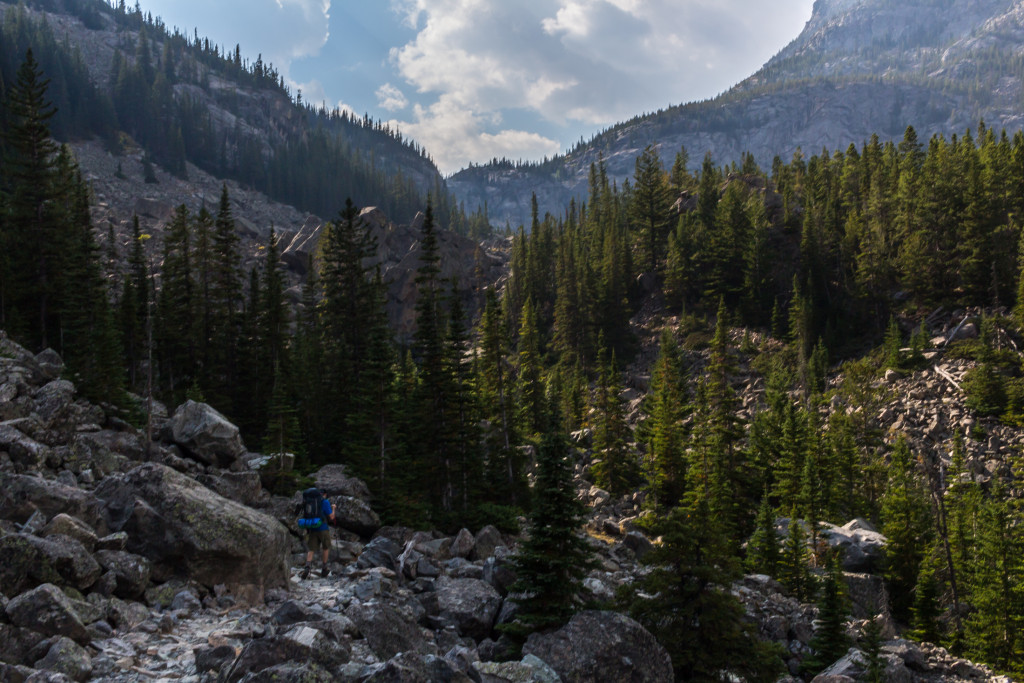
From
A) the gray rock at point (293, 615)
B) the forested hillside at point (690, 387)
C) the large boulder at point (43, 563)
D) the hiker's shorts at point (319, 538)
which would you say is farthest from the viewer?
the forested hillside at point (690, 387)

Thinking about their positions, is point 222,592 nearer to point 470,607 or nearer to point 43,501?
point 43,501

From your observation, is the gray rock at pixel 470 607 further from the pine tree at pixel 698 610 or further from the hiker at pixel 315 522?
the hiker at pixel 315 522

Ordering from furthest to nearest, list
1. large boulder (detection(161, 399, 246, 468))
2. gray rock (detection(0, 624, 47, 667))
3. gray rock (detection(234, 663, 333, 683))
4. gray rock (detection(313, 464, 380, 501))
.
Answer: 1. gray rock (detection(313, 464, 380, 501))
2. large boulder (detection(161, 399, 246, 468))
3. gray rock (detection(0, 624, 47, 667))
4. gray rock (detection(234, 663, 333, 683))

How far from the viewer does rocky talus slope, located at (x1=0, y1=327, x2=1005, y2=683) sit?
934cm

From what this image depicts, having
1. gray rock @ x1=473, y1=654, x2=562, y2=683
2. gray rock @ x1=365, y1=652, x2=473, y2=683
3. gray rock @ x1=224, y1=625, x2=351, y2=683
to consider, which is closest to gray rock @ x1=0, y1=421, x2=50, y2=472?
gray rock @ x1=224, y1=625, x2=351, y2=683

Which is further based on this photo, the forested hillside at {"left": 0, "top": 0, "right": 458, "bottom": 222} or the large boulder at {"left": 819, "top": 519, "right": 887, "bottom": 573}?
the forested hillside at {"left": 0, "top": 0, "right": 458, "bottom": 222}

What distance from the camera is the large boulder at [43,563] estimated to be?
10.4 m

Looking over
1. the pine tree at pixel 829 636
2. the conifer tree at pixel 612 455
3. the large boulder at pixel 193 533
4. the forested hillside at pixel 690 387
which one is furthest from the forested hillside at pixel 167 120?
the pine tree at pixel 829 636

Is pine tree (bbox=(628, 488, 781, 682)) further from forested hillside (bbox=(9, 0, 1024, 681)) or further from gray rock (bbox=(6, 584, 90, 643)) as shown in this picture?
gray rock (bbox=(6, 584, 90, 643))

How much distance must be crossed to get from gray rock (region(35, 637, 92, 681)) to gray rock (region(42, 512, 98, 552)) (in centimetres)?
369

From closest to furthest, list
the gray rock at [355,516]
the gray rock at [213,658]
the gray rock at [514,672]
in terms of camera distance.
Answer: the gray rock at [213,658] < the gray rock at [514,672] < the gray rock at [355,516]

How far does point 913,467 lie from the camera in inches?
1633

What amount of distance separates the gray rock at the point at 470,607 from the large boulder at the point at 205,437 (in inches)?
542

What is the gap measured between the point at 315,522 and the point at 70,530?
6068 millimetres
